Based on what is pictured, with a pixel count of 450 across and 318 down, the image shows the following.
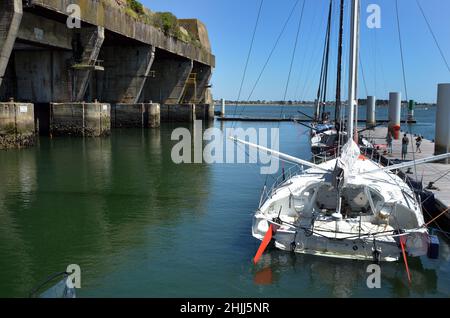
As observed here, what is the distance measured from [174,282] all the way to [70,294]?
349 cm

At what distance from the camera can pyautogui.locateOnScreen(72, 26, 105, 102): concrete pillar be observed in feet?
147

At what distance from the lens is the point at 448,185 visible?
68.6ft

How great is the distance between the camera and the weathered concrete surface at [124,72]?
59.6m

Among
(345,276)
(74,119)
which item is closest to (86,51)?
(74,119)

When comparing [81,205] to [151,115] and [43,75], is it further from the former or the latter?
[151,115]

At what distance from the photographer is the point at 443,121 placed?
89.8 feet

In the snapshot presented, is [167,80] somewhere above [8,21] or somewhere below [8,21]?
below

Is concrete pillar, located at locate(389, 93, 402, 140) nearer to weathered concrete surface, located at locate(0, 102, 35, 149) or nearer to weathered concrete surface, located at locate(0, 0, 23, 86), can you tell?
weathered concrete surface, located at locate(0, 102, 35, 149)

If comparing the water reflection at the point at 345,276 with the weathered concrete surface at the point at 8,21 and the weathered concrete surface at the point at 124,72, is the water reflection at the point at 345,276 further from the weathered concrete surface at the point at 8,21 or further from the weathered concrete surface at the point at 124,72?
the weathered concrete surface at the point at 124,72

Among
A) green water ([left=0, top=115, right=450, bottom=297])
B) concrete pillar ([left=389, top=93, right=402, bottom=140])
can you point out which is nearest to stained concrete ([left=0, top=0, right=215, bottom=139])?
green water ([left=0, top=115, right=450, bottom=297])

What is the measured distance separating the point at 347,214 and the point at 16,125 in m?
29.4

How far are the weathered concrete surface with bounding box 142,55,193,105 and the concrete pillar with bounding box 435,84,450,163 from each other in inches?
2090
